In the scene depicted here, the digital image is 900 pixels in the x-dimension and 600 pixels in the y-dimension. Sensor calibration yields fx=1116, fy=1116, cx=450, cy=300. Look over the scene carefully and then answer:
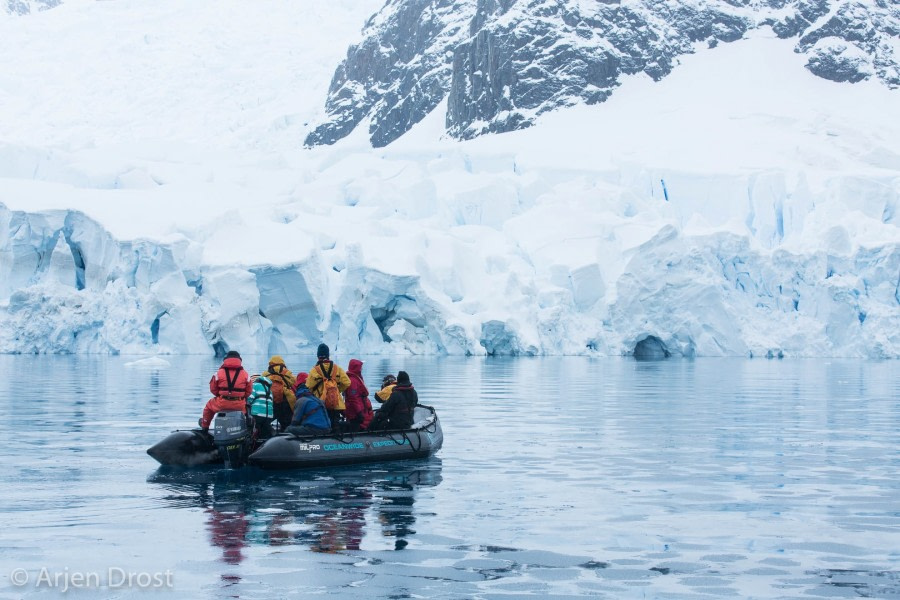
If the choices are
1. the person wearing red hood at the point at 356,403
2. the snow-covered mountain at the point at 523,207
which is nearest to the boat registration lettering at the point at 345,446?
the person wearing red hood at the point at 356,403

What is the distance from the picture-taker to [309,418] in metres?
11.1

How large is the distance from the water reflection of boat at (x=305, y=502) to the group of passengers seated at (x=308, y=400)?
58 centimetres

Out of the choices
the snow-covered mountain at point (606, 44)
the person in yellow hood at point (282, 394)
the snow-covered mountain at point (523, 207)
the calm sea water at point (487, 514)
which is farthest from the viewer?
the snow-covered mountain at point (606, 44)

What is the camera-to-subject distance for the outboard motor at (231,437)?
34.9 ft

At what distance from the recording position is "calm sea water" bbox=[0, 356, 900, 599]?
6.31 metres

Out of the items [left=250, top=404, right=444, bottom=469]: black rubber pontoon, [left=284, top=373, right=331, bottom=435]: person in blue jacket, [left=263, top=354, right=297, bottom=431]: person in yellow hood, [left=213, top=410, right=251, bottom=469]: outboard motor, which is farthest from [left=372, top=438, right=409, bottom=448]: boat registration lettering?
[left=213, top=410, right=251, bottom=469]: outboard motor

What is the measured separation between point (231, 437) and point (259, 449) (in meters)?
0.30

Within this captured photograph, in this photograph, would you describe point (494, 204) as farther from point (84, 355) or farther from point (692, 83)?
point (692, 83)

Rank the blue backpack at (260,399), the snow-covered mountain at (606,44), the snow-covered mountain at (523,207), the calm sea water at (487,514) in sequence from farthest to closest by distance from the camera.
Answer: the snow-covered mountain at (606,44), the snow-covered mountain at (523,207), the blue backpack at (260,399), the calm sea water at (487,514)

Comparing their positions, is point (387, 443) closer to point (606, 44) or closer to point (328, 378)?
point (328, 378)

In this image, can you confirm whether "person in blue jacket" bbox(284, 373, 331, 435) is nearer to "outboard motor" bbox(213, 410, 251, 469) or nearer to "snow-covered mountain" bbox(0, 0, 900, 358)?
"outboard motor" bbox(213, 410, 251, 469)

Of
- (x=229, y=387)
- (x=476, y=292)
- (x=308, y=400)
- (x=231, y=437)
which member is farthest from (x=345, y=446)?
(x=476, y=292)

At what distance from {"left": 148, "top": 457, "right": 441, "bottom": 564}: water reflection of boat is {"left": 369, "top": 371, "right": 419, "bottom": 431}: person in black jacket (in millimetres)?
579

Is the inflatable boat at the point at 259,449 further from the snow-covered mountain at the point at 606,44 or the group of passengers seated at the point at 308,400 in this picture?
the snow-covered mountain at the point at 606,44
